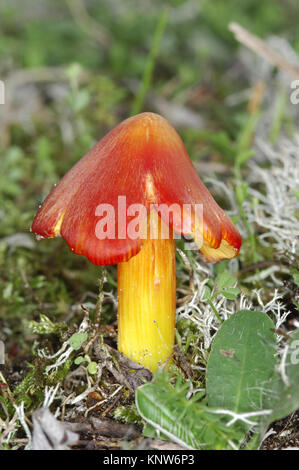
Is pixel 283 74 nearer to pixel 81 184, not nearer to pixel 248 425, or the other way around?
pixel 81 184

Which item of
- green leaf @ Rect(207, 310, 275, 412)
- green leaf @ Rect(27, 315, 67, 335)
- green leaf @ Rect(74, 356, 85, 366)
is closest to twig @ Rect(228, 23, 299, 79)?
green leaf @ Rect(207, 310, 275, 412)

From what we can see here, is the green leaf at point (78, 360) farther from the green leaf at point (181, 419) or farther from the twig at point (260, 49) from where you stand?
the twig at point (260, 49)

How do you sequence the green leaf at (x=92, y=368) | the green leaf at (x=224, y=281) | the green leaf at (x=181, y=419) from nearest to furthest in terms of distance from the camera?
the green leaf at (x=181, y=419)
the green leaf at (x=92, y=368)
the green leaf at (x=224, y=281)

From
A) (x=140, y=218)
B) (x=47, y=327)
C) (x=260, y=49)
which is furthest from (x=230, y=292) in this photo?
(x=260, y=49)

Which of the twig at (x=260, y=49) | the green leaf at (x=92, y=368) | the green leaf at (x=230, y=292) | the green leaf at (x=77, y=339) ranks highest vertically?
the twig at (x=260, y=49)

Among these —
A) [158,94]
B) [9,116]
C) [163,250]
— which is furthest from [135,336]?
[158,94]

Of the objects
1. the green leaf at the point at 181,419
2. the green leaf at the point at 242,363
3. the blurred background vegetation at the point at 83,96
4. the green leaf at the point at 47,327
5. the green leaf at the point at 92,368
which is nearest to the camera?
the green leaf at the point at 181,419

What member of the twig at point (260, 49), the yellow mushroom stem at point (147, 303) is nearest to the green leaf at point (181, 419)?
the yellow mushroom stem at point (147, 303)
